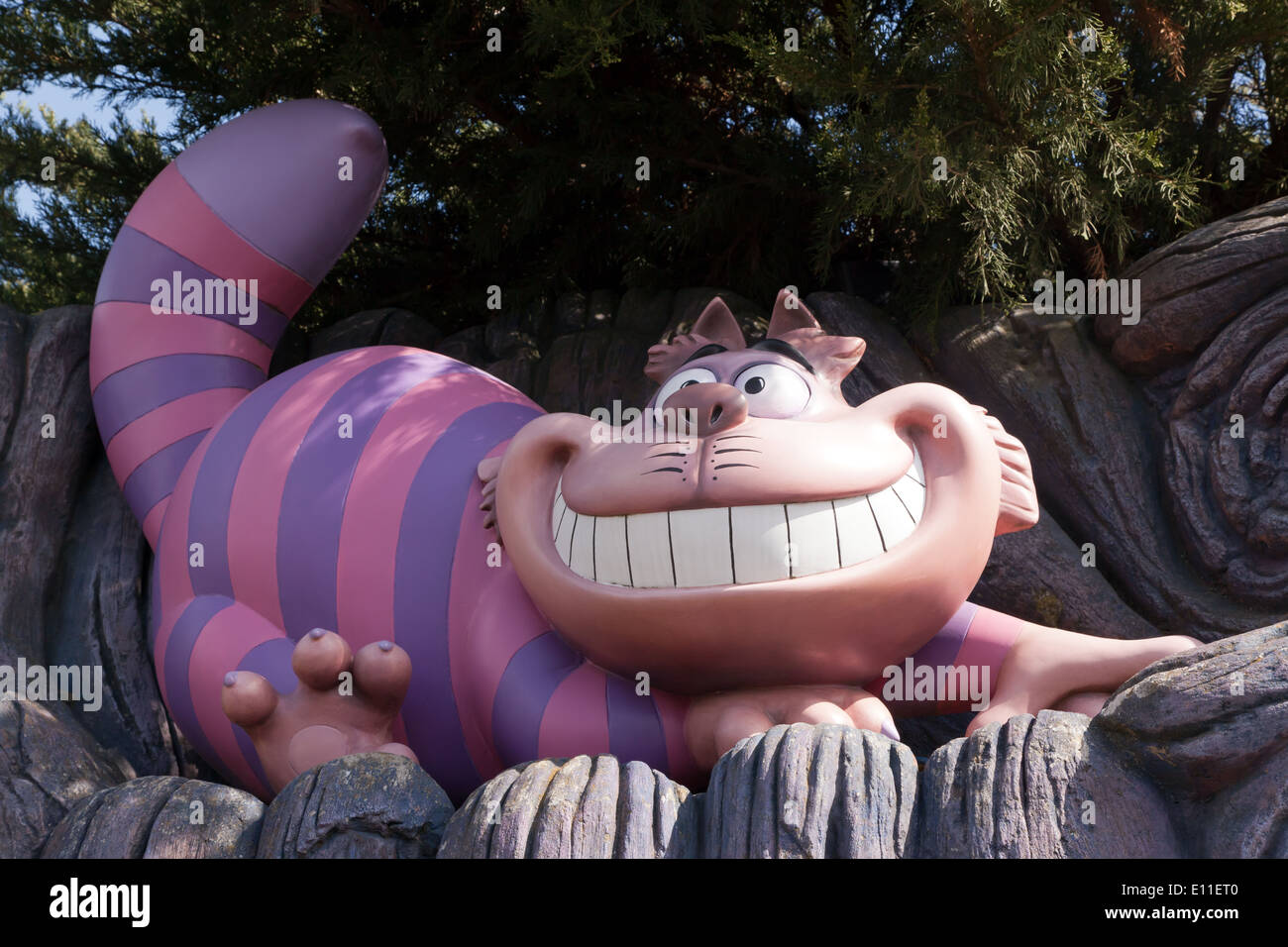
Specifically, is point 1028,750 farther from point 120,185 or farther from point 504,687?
point 120,185

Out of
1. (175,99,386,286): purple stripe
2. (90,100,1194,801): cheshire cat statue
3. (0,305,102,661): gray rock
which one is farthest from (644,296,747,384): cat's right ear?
(0,305,102,661): gray rock

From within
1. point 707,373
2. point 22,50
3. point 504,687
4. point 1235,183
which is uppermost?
point 22,50

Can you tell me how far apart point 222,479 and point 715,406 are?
138cm

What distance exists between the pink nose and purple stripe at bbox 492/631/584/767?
62cm

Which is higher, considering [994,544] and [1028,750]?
[994,544]

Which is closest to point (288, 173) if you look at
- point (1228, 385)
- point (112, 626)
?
point (112, 626)

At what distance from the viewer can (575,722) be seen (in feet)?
9.52

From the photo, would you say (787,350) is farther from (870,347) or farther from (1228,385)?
(1228,385)

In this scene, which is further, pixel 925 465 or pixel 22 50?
pixel 22 50

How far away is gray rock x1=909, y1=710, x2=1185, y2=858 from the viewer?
2.13 m

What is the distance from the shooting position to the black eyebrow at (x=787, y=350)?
3.12m

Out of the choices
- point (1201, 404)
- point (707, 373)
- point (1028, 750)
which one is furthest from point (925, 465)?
point (1201, 404)

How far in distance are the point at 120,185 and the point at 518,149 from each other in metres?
1.58

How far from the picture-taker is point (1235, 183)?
4.31 meters
